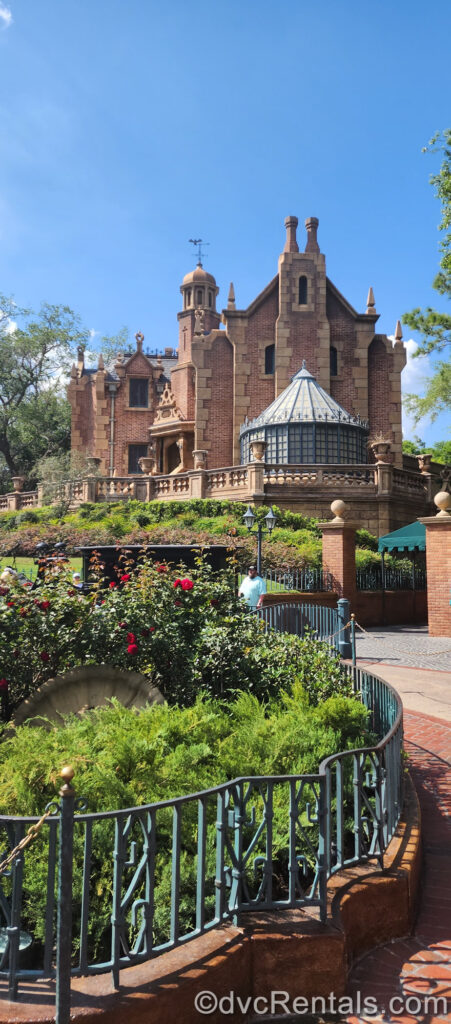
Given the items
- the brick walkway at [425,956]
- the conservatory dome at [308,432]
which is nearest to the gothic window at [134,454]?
the conservatory dome at [308,432]

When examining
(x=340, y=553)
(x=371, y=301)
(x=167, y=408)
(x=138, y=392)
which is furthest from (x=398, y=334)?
(x=340, y=553)

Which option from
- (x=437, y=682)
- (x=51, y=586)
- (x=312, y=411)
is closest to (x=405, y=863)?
(x=51, y=586)

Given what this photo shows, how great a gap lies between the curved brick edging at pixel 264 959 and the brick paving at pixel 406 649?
7777 millimetres

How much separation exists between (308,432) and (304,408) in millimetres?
1320

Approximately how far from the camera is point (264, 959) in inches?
123

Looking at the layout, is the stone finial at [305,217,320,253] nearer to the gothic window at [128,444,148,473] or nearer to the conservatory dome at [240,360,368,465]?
the conservatory dome at [240,360,368,465]

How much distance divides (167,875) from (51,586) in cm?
412

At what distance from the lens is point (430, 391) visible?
31.3 meters

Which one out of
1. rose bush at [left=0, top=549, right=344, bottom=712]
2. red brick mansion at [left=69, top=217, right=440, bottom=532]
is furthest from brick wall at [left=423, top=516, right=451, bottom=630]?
rose bush at [left=0, top=549, right=344, bottom=712]

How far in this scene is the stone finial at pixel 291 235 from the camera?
34469 mm

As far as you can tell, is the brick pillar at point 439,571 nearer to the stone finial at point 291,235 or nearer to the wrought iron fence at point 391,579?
the wrought iron fence at point 391,579

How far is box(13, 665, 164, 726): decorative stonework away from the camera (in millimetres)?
5707

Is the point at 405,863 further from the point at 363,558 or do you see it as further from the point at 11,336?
the point at 11,336

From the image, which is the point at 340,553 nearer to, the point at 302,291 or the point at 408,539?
the point at 408,539
